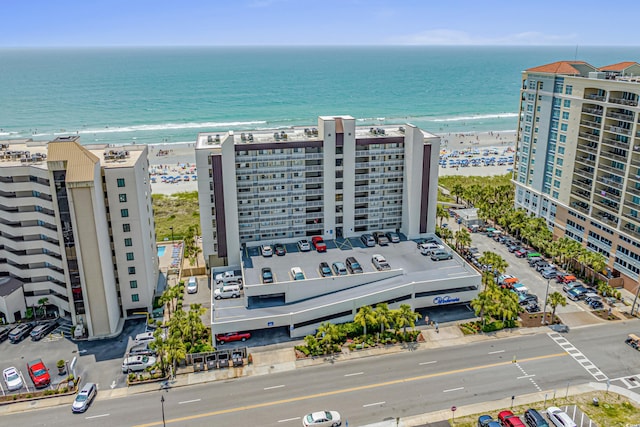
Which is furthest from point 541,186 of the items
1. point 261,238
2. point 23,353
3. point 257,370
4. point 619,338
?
point 23,353

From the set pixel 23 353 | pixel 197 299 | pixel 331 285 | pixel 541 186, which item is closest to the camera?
pixel 23 353

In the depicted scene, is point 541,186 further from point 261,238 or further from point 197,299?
point 197,299

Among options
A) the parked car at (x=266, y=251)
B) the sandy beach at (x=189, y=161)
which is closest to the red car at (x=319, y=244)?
the parked car at (x=266, y=251)

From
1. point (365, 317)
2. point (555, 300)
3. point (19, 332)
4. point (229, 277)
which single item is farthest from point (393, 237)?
point (19, 332)

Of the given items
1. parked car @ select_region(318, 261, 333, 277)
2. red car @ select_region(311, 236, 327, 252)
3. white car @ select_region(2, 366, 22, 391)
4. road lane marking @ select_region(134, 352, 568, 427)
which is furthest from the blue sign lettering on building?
white car @ select_region(2, 366, 22, 391)

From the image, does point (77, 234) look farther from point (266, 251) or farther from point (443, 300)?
point (443, 300)

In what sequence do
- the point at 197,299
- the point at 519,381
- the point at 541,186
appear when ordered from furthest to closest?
1. the point at 541,186
2. the point at 197,299
3. the point at 519,381

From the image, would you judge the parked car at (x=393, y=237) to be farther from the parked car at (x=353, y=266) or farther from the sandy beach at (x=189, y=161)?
the sandy beach at (x=189, y=161)
